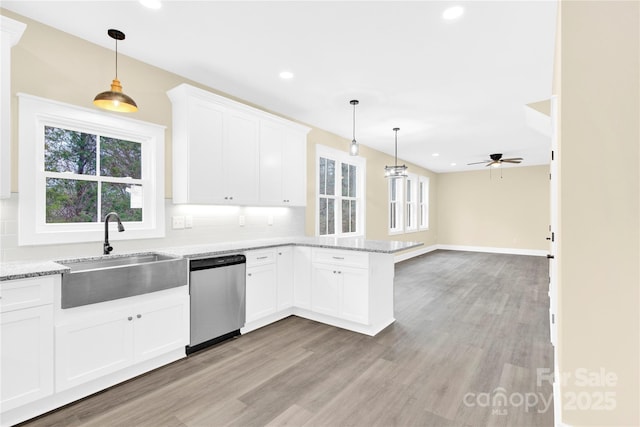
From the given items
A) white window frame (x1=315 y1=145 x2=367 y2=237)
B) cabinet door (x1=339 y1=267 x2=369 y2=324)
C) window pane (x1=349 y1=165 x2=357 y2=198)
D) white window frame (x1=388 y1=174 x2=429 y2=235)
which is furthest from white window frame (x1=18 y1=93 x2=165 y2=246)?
white window frame (x1=388 y1=174 x2=429 y2=235)

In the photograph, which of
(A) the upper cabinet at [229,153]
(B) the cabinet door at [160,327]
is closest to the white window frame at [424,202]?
(A) the upper cabinet at [229,153]

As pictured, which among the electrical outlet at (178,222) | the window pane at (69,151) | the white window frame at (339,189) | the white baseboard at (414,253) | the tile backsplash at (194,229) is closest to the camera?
the tile backsplash at (194,229)

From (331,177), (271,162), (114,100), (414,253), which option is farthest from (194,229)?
(414,253)

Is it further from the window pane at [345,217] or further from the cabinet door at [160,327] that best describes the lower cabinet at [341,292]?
the window pane at [345,217]

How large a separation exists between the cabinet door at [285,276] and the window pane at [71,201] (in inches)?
72.0

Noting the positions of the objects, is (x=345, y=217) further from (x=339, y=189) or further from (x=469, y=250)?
(x=469, y=250)

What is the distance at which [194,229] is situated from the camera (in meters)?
3.28

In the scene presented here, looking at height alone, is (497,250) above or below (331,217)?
below

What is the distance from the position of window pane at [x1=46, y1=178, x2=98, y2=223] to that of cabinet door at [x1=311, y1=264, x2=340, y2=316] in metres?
2.22

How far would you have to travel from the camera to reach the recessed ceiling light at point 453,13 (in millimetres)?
2107

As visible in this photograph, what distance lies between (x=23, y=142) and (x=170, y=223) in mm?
1249

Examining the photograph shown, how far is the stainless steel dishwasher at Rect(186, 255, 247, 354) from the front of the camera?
2699mm

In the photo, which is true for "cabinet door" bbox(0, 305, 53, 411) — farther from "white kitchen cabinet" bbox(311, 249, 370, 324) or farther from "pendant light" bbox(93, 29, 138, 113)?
"white kitchen cabinet" bbox(311, 249, 370, 324)

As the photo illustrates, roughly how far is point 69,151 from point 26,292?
126 centimetres
